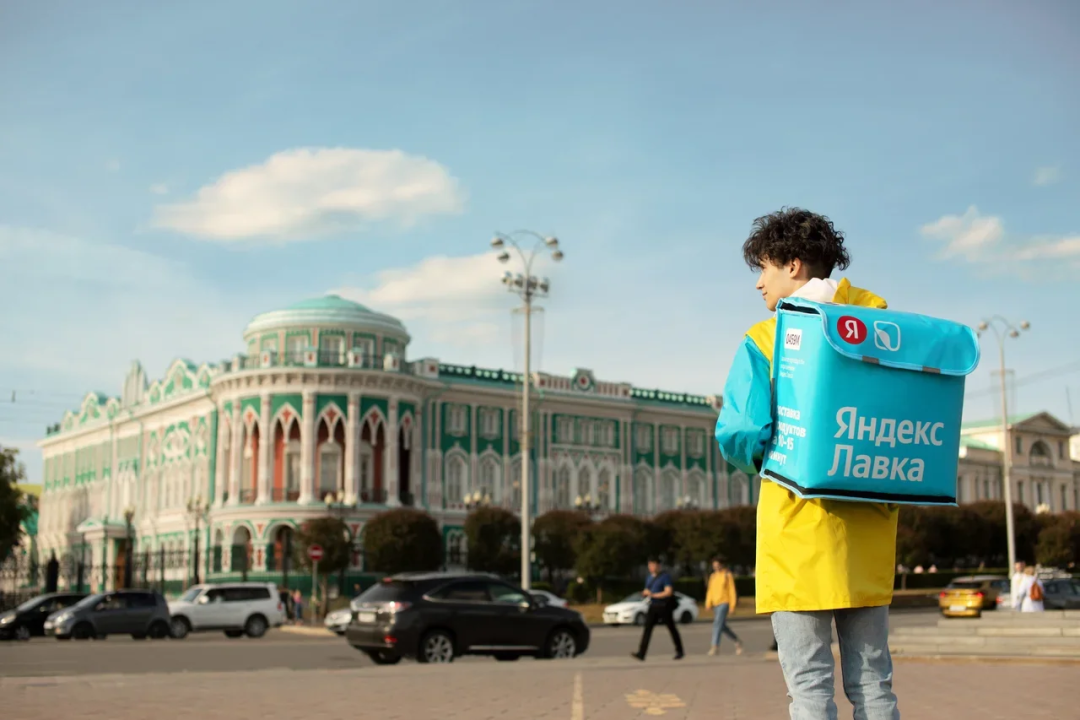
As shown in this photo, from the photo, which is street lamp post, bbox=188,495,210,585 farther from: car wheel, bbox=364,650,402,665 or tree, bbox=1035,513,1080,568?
tree, bbox=1035,513,1080,568

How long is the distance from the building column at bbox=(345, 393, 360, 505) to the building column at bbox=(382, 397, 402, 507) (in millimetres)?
1747

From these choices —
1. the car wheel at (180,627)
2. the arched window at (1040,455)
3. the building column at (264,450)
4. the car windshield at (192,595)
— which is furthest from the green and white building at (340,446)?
the arched window at (1040,455)

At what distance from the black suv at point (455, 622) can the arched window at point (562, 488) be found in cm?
4802

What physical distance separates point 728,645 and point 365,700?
696 inches

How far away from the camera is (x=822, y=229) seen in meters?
4.84

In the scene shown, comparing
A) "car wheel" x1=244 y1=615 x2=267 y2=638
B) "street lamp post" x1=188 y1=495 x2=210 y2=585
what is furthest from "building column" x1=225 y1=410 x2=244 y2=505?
"car wheel" x1=244 y1=615 x2=267 y2=638

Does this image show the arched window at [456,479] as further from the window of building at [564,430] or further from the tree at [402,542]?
the tree at [402,542]

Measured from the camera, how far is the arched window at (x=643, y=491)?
242 ft

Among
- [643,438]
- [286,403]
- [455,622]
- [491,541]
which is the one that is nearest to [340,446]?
[286,403]

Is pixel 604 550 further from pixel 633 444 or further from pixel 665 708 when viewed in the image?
pixel 665 708

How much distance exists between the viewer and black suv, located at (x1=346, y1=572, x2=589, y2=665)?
20.5m

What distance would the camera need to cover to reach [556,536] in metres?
60.3

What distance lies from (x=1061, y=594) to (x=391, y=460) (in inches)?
1330

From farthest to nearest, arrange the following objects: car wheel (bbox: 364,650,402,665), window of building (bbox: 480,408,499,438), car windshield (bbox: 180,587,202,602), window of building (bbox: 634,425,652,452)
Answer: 1. window of building (bbox: 634,425,652,452)
2. window of building (bbox: 480,408,499,438)
3. car windshield (bbox: 180,587,202,602)
4. car wheel (bbox: 364,650,402,665)
